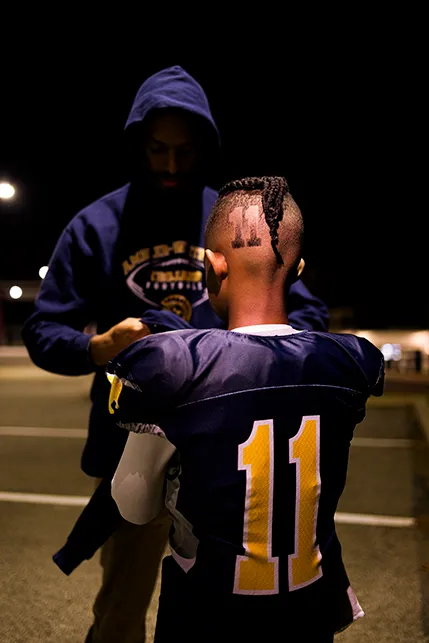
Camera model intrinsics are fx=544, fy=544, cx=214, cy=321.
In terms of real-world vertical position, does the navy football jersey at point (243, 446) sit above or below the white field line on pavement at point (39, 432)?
above

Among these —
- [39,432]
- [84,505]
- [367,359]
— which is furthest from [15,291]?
[367,359]

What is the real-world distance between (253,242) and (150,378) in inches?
14.7

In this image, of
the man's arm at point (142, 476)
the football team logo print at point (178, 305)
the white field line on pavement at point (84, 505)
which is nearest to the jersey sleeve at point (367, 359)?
the man's arm at point (142, 476)

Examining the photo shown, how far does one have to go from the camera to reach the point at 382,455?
6.02 m

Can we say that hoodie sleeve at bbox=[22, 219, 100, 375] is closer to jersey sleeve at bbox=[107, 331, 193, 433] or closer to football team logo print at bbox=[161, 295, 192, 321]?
football team logo print at bbox=[161, 295, 192, 321]

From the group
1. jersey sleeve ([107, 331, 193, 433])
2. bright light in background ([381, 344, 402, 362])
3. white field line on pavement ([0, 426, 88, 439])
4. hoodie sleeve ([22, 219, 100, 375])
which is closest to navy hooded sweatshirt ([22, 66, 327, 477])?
hoodie sleeve ([22, 219, 100, 375])

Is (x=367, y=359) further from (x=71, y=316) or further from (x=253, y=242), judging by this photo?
(x=71, y=316)

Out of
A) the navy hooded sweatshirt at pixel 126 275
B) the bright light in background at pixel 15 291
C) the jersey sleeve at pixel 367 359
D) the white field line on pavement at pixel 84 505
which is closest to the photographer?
the jersey sleeve at pixel 367 359

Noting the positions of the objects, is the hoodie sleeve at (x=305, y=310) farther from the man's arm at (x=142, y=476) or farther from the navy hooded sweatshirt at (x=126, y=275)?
the man's arm at (x=142, y=476)

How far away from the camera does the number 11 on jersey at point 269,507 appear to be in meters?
1.07

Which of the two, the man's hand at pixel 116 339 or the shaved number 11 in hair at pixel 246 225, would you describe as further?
the man's hand at pixel 116 339

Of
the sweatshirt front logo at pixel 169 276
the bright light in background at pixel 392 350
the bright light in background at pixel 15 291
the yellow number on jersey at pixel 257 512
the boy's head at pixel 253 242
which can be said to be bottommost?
the bright light in background at pixel 392 350

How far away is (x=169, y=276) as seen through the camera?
1.80m

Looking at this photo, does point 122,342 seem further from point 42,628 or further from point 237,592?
point 42,628
